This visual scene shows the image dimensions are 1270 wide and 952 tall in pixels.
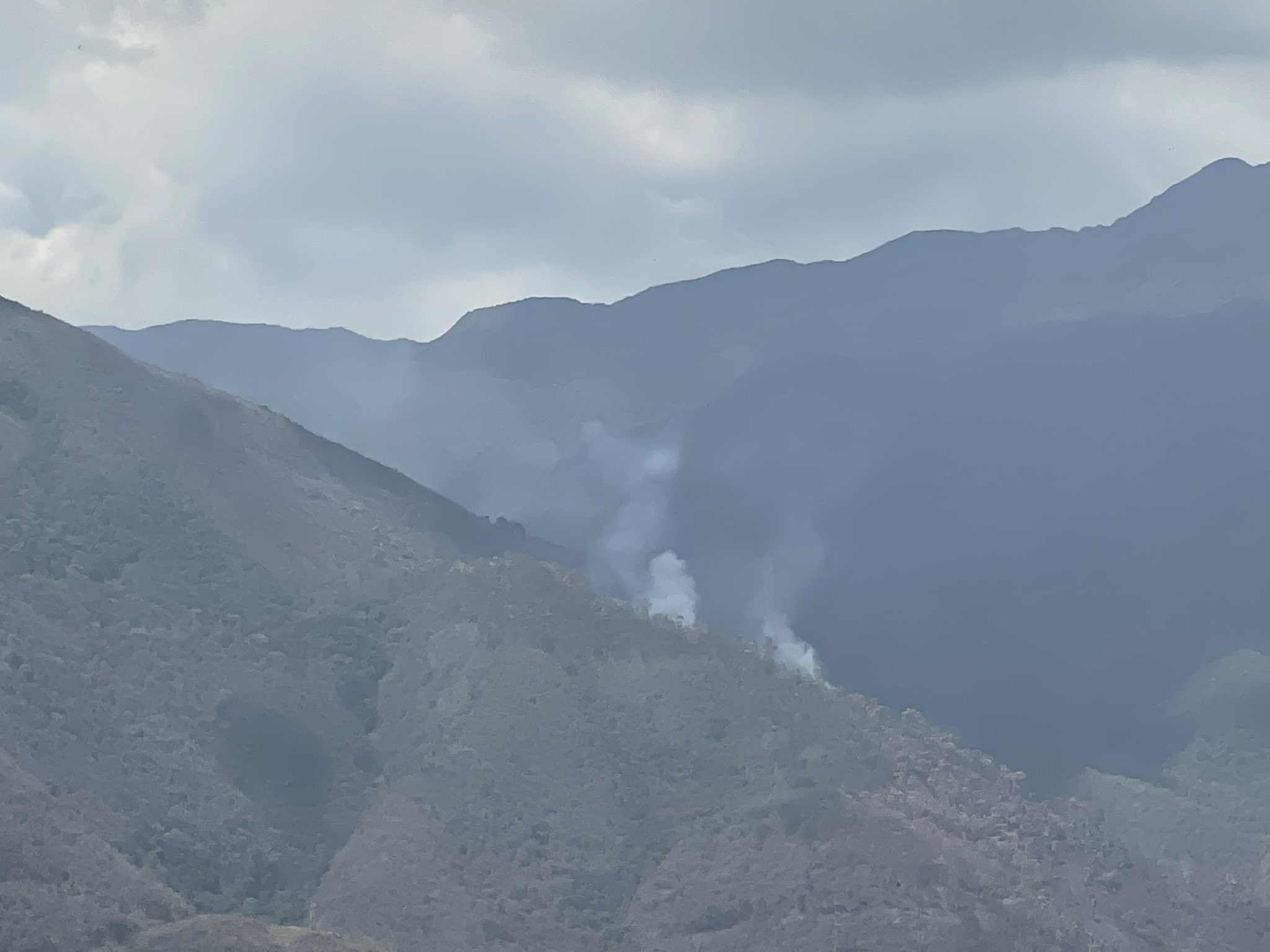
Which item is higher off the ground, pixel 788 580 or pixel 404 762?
pixel 788 580

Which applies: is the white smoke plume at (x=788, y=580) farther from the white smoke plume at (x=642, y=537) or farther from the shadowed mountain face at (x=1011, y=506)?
the white smoke plume at (x=642, y=537)

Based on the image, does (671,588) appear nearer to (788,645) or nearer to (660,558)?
(660,558)

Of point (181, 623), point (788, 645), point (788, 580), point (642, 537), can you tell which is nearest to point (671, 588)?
point (642, 537)

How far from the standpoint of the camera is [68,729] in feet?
306

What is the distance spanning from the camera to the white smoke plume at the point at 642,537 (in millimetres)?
170625

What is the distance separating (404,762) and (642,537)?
79.6m

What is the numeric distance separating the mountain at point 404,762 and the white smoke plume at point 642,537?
138ft

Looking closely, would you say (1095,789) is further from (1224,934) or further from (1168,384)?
(1168,384)

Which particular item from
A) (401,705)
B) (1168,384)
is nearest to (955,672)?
(1168,384)

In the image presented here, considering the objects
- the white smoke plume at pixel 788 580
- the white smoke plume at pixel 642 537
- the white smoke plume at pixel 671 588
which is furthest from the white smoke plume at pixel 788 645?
the white smoke plume at pixel 642 537

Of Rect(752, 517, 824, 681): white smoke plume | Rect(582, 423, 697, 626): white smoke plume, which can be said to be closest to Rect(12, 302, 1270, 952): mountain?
Rect(752, 517, 824, 681): white smoke plume

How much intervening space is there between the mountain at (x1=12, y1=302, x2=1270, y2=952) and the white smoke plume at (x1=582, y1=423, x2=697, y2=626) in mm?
42184

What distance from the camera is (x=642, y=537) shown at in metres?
182

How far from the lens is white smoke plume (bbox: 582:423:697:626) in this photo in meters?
171
